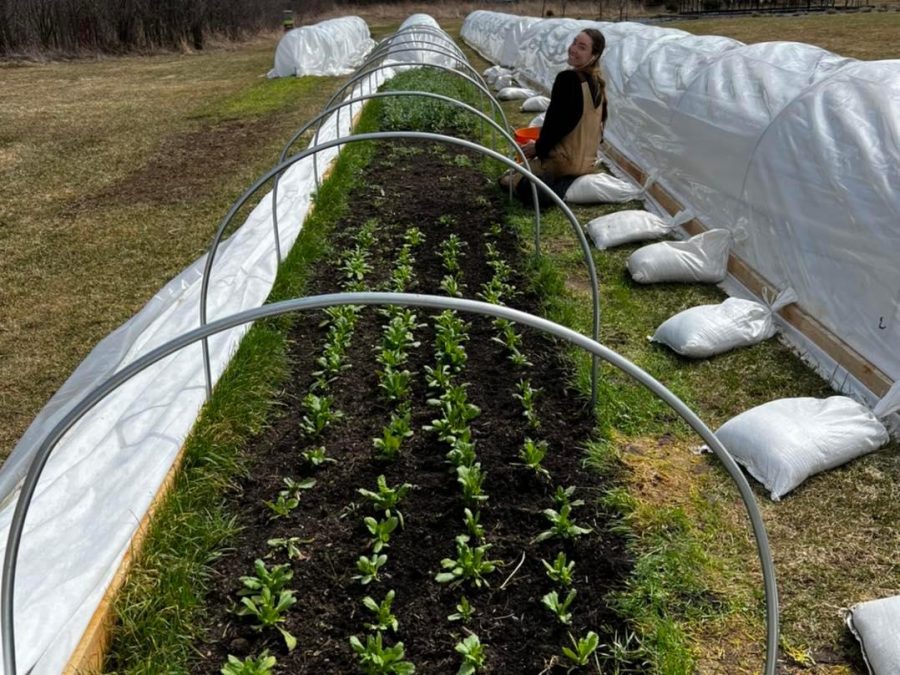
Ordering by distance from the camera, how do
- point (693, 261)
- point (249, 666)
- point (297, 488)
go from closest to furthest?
Result: point (249, 666) → point (297, 488) → point (693, 261)

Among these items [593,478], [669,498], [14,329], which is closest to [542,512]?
[593,478]

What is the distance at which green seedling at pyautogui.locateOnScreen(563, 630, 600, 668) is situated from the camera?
2.61m

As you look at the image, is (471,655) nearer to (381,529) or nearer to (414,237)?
(381,529)

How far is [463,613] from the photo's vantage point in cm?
285

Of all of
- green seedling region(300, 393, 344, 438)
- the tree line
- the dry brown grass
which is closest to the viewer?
green seedling region(300, 393, 344, 438)

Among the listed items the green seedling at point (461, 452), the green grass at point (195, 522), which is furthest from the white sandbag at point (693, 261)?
the green grass at point (195, 522)

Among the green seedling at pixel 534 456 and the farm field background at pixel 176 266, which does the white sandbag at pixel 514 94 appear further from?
the green seedling at pixel 534 456

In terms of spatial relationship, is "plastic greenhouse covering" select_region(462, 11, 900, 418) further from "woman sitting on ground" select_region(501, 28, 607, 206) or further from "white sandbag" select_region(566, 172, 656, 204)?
"woman sitting on ground" select_region(501, 28, 607, 206)

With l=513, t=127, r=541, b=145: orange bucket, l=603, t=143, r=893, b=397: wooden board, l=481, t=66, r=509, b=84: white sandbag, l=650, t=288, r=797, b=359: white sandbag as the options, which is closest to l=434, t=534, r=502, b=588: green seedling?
l=650, t=288, r=797, b=359: white sandbag

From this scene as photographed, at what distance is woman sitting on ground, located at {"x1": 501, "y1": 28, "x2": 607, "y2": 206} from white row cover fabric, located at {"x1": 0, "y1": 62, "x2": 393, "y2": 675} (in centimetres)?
313

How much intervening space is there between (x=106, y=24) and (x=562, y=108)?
21561 mm

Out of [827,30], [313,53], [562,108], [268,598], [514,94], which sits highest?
[313,53]

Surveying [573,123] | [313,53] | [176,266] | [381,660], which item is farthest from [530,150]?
[313,53]

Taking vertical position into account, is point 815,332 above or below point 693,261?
below
